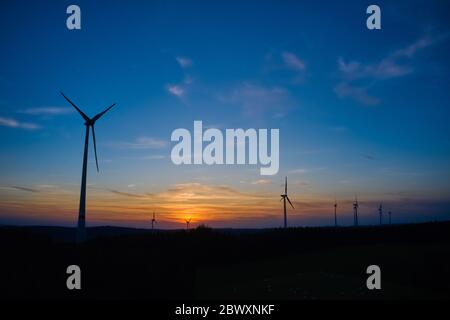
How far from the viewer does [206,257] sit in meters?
49.4

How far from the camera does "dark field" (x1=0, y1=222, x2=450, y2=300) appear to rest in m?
28.5

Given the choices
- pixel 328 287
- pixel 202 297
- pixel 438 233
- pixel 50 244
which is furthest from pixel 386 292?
pixel 438 233

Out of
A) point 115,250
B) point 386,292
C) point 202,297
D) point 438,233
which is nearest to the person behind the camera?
point 386,292

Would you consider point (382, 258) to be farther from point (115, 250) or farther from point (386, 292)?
point (115, 250)

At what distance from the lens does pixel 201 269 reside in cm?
4519

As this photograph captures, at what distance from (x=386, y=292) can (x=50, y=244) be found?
3066 cm

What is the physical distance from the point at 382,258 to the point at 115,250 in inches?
1128

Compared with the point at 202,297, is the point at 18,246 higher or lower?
higher

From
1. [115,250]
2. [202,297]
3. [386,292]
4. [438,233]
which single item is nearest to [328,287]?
[386,292]

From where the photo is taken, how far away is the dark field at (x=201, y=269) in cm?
2853

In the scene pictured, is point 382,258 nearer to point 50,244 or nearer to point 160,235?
point 160,235

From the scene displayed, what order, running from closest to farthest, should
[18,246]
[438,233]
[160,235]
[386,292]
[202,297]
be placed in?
1. [386,292]
2. [202,297]
3. [18,246]
4. [160,235]
5. [438,233]
